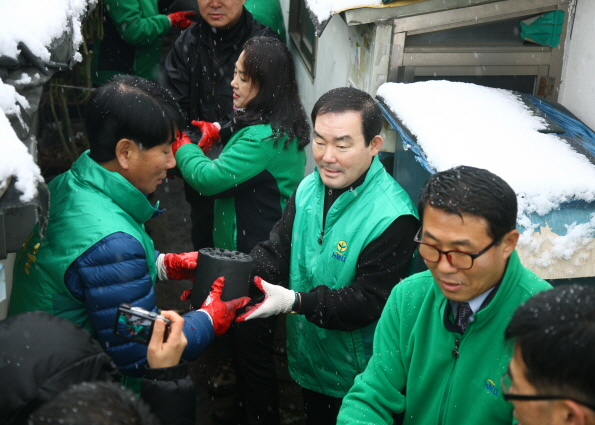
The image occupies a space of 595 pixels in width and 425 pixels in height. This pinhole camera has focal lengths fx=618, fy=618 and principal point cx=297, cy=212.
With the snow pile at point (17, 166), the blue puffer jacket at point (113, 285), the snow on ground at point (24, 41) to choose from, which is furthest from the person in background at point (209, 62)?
the snow pile at point (17, 166)

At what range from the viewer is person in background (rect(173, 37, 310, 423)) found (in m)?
3.82

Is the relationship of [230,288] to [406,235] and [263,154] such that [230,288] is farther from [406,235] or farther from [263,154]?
[263,154]

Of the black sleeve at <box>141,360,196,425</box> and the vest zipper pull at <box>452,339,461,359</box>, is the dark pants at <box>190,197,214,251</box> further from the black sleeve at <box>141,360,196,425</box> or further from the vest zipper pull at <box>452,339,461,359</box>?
the vest zipper pull at <box>452,339,461,359</box>

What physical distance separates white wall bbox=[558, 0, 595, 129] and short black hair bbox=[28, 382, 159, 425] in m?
3.08

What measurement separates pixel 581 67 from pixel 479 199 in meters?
2.25

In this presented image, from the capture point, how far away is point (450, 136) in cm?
319

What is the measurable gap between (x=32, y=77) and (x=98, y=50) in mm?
4026

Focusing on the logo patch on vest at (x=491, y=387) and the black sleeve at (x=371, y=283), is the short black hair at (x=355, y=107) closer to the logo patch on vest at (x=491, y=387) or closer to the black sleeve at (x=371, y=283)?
the black sleeve at (x=371, y=283)

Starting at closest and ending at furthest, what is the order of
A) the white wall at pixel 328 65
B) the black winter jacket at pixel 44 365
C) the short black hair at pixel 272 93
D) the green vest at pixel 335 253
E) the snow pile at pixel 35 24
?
the black winter jacket at pixel 44 365, the snow pile at pixel 35 24, the green vest at pixel 335 253, the short black hair at pixel 272 93, the white wall at pixel 328 65

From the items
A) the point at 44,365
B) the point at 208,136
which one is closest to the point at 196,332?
the point at 44,365

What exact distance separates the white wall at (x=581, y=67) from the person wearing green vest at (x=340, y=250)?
1.42 metres

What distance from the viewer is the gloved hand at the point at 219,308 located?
2.87 m

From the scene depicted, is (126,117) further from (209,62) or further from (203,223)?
(209,62)

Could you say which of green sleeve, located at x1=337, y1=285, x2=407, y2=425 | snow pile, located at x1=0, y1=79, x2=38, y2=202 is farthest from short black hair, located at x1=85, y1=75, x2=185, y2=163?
green sleeve, located at x1=337, y1=285, x2=407, y2=425
